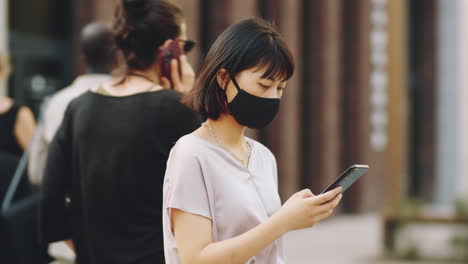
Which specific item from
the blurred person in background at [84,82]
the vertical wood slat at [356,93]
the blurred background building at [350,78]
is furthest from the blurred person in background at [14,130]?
the vertical wood slat at [356,93]

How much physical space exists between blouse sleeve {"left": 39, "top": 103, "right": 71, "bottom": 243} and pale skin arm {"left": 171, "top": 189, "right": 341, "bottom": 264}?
107 centimetres

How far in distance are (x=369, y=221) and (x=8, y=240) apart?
34.3 ft

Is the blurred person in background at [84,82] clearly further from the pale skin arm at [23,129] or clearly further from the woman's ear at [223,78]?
the woman's ear at [223,78]

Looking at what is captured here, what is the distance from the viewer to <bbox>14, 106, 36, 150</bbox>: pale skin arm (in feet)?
14.4

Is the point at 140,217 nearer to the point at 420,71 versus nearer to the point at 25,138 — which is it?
the point at 25,138

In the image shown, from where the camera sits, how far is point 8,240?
3.99 metres

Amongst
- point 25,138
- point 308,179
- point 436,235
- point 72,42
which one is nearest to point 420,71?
point 308,179

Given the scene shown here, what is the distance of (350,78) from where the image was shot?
14.7 meters

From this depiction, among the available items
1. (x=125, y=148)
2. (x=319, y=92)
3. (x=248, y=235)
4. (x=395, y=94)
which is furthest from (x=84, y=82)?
(x=319, y=92)

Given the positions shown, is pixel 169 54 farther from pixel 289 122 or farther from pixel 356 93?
pixel 356 93

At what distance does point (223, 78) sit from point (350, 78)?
41.4ft

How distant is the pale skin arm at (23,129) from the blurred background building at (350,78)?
12.1 feet

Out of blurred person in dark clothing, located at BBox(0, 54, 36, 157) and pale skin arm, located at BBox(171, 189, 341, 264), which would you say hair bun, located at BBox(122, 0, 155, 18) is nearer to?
pale skin arm, located at BBox(171, 189, 341, 264)

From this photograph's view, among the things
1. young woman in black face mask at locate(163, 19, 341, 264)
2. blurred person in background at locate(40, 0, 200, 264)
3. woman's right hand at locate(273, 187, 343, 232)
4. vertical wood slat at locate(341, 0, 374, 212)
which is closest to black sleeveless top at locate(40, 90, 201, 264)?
blurred person in background at locate(40, 0, 200, 264)
